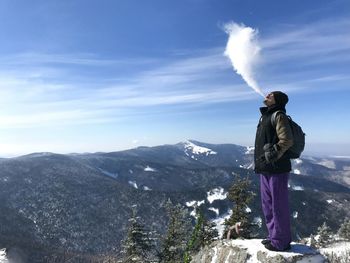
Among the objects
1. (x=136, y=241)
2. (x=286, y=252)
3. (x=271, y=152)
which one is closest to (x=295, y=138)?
(x=271, y=152)

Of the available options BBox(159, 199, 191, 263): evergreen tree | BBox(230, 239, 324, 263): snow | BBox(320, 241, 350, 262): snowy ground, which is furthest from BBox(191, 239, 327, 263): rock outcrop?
BBox(159, 199, 191, 263): evergreen tree

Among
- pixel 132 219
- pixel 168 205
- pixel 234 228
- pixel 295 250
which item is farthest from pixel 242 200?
pixel 295 250

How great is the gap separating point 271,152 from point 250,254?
9.42ft

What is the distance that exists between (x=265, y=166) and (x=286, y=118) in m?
1.30

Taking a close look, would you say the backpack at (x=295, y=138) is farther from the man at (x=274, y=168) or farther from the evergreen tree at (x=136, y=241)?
the evergreen tree at (x=136, y=241)

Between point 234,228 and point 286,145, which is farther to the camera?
point 234,228

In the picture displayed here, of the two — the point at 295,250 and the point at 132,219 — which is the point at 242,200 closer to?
the point at 132,219

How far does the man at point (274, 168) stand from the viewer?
10789 mm

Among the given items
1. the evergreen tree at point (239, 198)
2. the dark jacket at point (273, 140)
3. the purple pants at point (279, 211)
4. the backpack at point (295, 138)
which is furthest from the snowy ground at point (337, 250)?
the backpack at point (295, 138)

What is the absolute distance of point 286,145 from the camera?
1045 centimetres

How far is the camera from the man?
10.8m

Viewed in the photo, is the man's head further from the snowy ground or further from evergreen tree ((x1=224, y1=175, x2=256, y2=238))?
evergreen tree ((x1=224, y1=175, x2=256, y2=238))

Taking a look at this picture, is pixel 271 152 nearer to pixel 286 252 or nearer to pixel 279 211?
pixel 279 211

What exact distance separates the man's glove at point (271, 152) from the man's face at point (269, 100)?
1079mm
